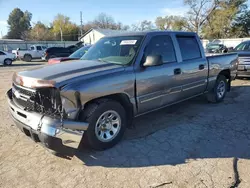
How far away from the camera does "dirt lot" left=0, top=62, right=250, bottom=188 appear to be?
10.3ft

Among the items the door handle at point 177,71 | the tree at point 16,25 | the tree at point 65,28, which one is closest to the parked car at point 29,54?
the door handle at point 177,71

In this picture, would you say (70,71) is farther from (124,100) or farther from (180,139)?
(180,139)

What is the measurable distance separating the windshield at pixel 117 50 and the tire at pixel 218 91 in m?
3.09

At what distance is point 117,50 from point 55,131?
2.06m

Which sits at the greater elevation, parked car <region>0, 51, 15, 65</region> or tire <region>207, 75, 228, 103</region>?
parked car <region>0, 51, 15, 65</region>

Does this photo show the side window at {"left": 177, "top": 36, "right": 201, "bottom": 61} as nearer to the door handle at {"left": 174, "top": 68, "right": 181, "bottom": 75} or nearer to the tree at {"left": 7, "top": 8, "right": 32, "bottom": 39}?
the door handle at {"left": 174, "top": 68, "right": 181, "bottom": 75}

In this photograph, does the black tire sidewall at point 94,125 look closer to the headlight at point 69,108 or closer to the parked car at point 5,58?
the headlight at point 69,108

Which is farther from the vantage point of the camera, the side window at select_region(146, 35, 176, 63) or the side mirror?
the side window at select_region(146, 35, 176, 63)

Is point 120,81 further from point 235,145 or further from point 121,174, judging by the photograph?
point 235,145

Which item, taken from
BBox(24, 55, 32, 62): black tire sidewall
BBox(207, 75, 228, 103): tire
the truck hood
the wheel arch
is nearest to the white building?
BBox(24, 55, 32, 62): black tire sidewall

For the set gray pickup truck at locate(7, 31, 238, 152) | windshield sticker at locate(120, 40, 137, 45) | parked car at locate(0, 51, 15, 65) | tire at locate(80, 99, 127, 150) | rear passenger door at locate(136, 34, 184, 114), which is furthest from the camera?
parked car at locate(0, 51, 15, 65)

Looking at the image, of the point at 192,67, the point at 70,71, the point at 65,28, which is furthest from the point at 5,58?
the point at 65,28

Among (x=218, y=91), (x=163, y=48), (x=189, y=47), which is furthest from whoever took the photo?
(x=218, y=91)

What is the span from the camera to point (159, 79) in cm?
445
